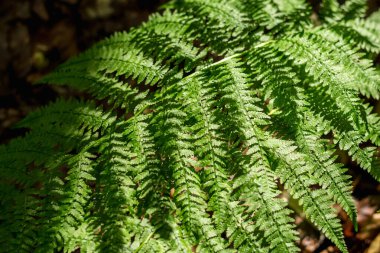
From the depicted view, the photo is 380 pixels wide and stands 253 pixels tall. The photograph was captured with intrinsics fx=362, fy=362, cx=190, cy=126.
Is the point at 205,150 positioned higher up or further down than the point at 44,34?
further down

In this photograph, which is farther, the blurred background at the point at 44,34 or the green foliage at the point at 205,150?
the blurred background at the point at 44,34

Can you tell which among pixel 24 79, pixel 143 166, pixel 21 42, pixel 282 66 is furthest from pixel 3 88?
pixel 282 66

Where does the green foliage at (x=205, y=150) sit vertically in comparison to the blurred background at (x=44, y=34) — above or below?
below

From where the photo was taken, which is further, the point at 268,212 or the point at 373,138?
the point at 373,138

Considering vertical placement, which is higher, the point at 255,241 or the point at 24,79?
the point at 24,79

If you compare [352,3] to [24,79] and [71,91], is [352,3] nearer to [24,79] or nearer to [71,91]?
[71,91]

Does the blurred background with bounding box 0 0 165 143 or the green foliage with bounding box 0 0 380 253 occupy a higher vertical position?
the blurred background with bounding box 0 0 165 143

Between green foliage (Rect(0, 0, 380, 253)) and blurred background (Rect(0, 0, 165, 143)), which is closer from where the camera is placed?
green foliage (Rect(0, 0, 380, 253))

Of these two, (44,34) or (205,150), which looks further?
(44,34)
